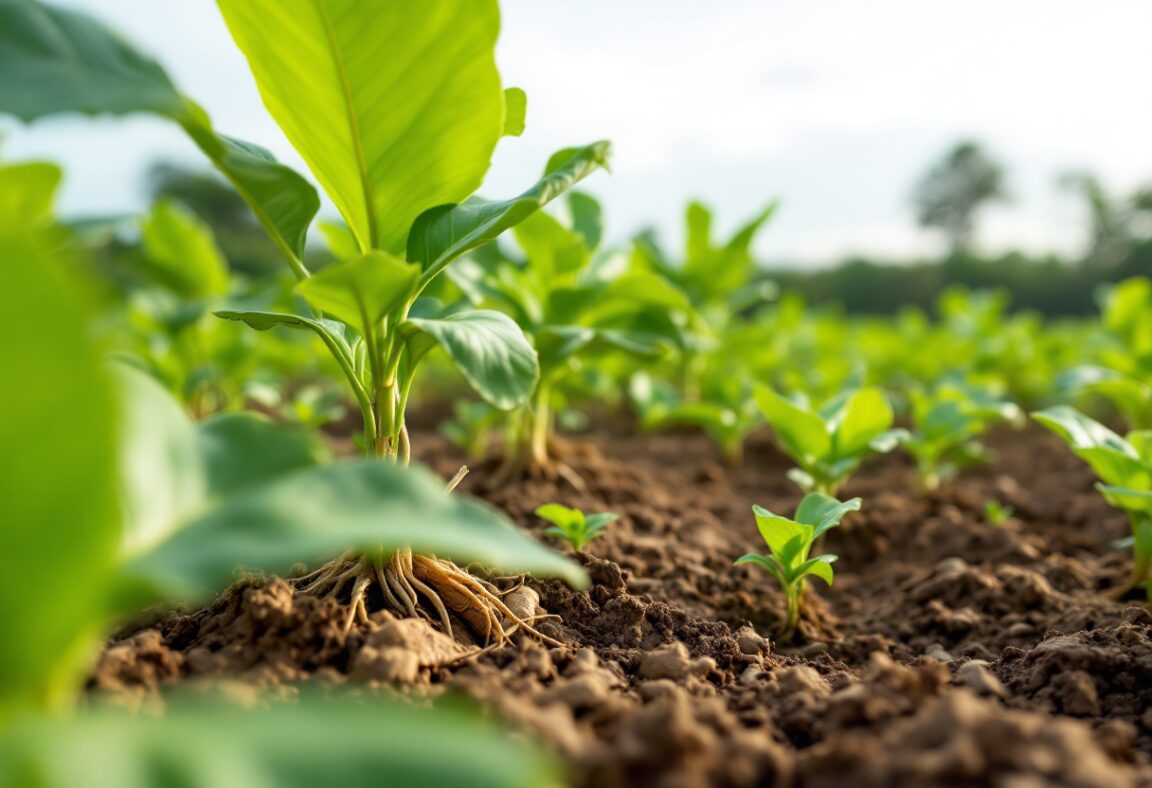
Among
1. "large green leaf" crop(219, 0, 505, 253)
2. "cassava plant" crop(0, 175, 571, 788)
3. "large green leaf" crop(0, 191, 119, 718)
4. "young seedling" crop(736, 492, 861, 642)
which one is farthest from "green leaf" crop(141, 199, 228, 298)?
"large green leaf" crop(0, 191, 119, 718)

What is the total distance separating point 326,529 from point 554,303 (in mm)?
1663

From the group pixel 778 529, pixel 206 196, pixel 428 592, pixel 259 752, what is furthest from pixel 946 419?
pixel 206 196

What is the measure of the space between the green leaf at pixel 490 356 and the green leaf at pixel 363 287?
50mm

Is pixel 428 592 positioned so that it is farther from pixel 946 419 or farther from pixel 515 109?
pixel 946 419

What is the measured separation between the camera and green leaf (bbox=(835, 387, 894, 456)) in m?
2.22

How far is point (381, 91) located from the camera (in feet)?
4.37

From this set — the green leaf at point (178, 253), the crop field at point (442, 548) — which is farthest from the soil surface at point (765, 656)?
the green leaf at point (178, 253)

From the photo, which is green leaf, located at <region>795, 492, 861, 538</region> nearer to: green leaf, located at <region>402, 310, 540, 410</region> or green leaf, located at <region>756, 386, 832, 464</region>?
green leaf, located at <region>756, 386, 832, 464</region>

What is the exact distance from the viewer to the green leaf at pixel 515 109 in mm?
1569

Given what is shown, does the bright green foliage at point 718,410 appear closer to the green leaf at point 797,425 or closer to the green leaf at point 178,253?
the green leaf at point 797,425

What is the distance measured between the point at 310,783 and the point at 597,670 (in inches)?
24.6

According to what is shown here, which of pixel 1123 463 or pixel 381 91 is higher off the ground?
pixel 381 91

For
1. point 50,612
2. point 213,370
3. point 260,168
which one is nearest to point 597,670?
point 50,612

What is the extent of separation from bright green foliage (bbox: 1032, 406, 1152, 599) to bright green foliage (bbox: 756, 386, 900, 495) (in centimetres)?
38
